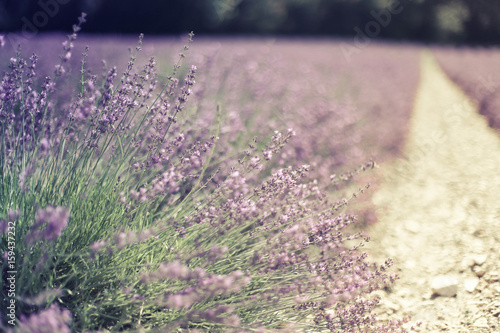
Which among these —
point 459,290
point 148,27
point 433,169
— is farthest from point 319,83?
point 148,27

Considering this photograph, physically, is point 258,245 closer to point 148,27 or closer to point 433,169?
point 433,169

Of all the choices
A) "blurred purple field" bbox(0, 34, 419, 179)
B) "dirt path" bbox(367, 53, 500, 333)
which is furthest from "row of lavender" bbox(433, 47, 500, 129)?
"blurred purple field" bbox(0, 34, 419, 179)

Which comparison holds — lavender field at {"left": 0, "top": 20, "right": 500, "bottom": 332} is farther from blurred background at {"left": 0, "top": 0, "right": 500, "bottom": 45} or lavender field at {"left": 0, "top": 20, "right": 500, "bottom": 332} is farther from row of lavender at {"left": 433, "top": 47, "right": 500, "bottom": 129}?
blurred background at {"left": 0, "top": 0, "right": 500, "bottom": 45}

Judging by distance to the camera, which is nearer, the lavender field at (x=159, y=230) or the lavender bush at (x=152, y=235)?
the lavender field at (x=159, y=230)

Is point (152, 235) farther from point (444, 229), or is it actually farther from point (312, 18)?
point (312, 18)

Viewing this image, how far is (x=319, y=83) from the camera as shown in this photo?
690 cm

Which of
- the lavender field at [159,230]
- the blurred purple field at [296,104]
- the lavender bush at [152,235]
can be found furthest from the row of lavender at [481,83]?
the lavender bush at [152,235]

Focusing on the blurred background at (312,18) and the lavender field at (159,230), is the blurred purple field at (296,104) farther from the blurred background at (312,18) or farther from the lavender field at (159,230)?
the blurred background at (312,18)

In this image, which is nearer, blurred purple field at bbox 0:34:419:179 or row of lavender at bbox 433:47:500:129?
blurred purple field at bbox 0:34:419:179

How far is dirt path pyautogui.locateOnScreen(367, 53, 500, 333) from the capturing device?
2227 mm

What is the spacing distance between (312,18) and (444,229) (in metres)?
18.0

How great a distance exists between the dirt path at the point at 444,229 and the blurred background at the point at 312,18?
31.3ft

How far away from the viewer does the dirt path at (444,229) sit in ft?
7.30

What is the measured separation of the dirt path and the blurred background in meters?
9.53
